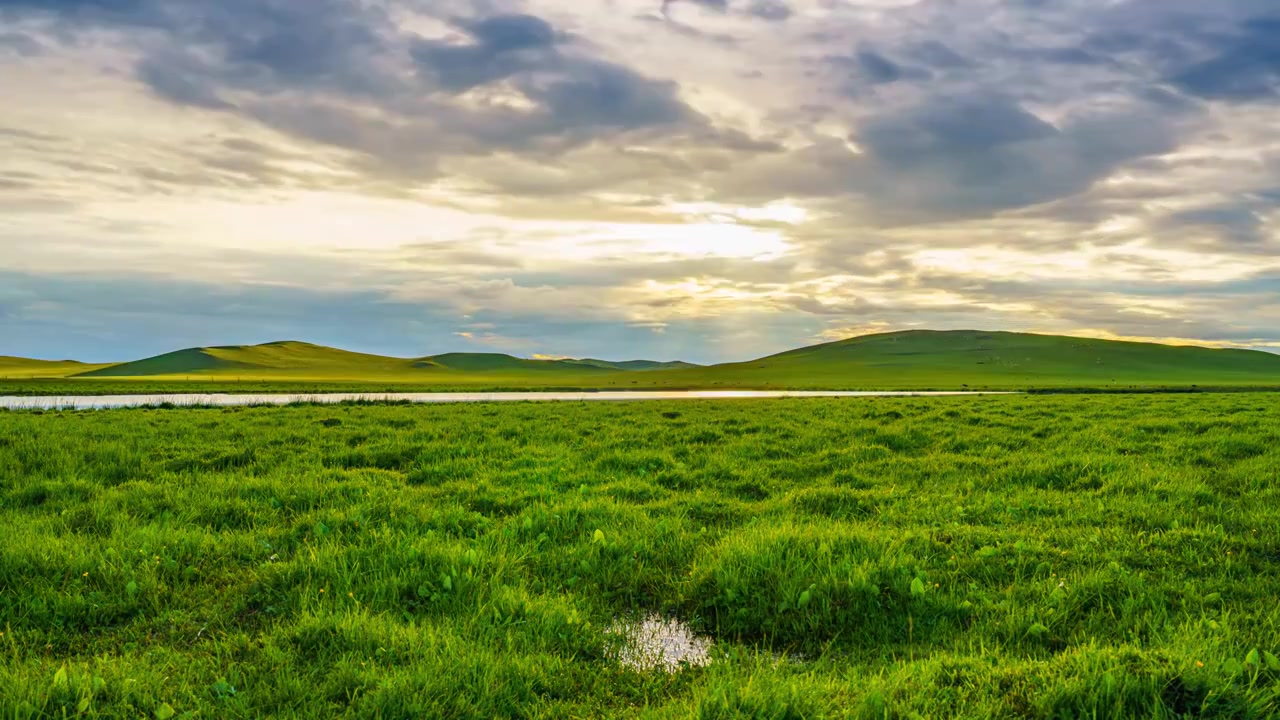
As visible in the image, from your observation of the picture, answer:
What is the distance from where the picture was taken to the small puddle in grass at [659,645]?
18.9ft

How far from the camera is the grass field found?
15.9ft

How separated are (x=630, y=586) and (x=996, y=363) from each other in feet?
524

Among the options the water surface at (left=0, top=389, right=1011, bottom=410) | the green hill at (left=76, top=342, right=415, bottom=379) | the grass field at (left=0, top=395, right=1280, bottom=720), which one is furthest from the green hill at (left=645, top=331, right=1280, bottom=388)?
the grass field at (left=0, top=395, right=1280, bottom=720)

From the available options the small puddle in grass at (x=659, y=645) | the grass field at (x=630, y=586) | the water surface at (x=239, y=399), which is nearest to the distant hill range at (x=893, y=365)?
the water surface at (x=239, y=399)

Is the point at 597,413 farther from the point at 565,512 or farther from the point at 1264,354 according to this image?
the point at 1264,354

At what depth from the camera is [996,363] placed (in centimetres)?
14550

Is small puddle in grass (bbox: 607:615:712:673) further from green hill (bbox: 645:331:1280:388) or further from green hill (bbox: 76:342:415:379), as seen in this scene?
green hill (bbox: 76:342:415:379)

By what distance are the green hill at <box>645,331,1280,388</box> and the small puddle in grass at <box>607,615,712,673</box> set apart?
110 meters

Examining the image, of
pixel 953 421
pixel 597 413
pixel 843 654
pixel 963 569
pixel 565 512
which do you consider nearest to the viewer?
pixel 843 654

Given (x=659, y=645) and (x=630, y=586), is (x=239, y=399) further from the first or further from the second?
(x=659, y=645)

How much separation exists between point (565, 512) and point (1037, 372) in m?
147

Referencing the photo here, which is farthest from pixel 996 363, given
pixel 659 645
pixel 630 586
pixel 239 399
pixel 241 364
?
pixel 241 364

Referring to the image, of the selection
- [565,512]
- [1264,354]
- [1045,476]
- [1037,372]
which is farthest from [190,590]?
[1264,354]

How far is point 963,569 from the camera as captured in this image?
742cm
